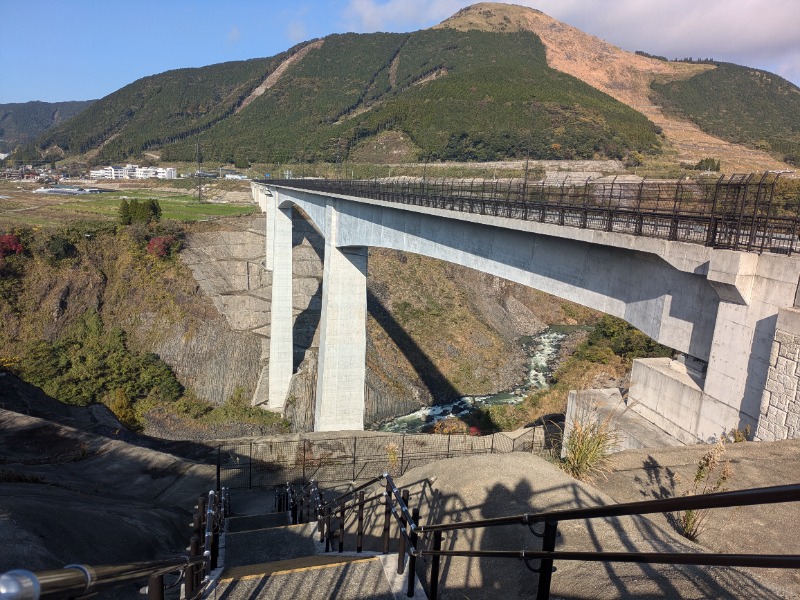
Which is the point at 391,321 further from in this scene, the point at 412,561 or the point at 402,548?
the point at 412,561

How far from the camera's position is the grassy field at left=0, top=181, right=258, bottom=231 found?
46.4 meters

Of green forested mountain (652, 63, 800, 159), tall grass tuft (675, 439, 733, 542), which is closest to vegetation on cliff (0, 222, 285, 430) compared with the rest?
tall grass tuft (675, 439, 733, 542)

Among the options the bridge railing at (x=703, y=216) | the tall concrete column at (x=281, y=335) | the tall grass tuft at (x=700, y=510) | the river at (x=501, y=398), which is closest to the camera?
the tall grass tuft at (x=700, y=510)

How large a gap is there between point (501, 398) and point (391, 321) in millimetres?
11659

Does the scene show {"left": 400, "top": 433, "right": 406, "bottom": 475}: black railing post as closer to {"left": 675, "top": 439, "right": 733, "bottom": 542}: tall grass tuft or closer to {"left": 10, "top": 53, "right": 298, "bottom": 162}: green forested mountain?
{"left": 675, "top": 439, "right": 733, "bottom": 542}: tall grass tuft

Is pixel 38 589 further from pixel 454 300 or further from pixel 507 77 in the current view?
pixel 507 77

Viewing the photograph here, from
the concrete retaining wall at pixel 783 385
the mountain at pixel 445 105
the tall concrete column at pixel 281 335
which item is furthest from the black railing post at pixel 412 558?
the mountain at pixel 445 105

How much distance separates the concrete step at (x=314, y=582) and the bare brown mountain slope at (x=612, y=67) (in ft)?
245

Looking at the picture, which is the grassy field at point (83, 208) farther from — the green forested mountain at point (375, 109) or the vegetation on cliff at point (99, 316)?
the green forested mountain at point (375, 109)

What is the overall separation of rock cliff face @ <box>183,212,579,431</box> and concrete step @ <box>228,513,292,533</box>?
16716mm

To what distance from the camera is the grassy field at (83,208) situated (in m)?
46.4

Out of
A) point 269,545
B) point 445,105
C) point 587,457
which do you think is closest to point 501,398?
point 269,545

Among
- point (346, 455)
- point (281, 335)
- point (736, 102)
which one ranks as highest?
point (736, 102)

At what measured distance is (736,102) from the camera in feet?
392
